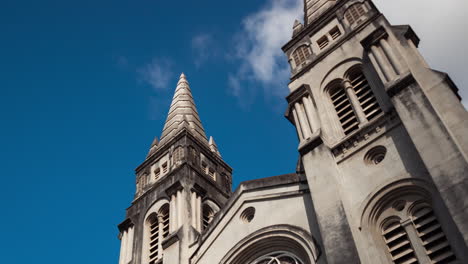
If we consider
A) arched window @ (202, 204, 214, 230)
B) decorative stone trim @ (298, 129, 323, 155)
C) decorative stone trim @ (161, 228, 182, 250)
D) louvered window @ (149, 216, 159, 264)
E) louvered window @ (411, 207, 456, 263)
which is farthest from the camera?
arched window @ (202, 204, 214, 230)

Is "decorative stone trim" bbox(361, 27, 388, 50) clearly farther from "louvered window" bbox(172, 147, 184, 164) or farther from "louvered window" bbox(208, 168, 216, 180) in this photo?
"louvered window" bbox(208, 168, 216, 180)

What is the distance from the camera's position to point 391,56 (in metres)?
16.4

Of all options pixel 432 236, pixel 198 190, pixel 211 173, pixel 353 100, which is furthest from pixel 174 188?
pixel 432 236

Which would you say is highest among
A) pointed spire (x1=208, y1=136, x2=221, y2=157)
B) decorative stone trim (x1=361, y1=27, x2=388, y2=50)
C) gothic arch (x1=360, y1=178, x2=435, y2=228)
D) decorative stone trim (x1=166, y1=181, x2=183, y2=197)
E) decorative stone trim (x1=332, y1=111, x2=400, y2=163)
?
pointed spire (x1=208, y1=136, x2=221, y2=157)

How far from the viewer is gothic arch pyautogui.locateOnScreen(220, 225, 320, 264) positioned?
49.2 feet

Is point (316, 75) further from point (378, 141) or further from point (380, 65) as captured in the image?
point (378, 141)

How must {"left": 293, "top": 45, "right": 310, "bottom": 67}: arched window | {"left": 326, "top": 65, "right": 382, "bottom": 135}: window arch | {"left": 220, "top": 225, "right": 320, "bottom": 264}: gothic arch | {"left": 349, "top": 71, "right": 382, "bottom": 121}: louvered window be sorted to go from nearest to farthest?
{"left": 220, "top": 225, "right": 320, "bottom": 264}: gothic arch → {"left": 349, "top": 71, "right": 382, "bottom": 121}: louvered window → {"left": 326, "top": 65, "right": 382, "bottom": 135}: window arch → {"left": 293, "top": 45, "right": 310, "bottom": 67}: arched window

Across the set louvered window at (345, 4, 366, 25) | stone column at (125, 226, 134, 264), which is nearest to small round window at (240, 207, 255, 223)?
stone column at (125, 226, 134, 264)

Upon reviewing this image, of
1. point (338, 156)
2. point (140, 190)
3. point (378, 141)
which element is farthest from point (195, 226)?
point (378, 141)

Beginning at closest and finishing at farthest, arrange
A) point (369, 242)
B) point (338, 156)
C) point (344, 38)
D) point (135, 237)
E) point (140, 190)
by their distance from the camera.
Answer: point (369, 242) → point (338, 156) → point (344, 38) → point (135, 237) → point (140, 190)

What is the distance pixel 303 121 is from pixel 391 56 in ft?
12.0

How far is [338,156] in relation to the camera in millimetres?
15930

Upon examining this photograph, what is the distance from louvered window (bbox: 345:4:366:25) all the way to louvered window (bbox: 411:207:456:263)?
29.9 feet

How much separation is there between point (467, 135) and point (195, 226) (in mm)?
11275
